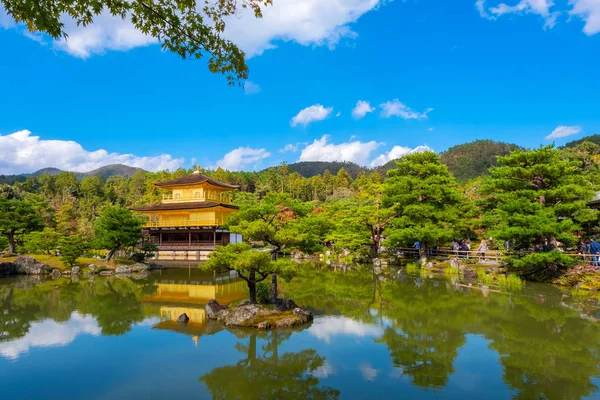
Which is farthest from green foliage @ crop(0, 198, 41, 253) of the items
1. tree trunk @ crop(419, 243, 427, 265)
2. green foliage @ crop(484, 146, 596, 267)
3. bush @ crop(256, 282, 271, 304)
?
green foliage @ crop(484, 146, 596, 267)

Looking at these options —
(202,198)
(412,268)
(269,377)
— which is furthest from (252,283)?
(202,198)

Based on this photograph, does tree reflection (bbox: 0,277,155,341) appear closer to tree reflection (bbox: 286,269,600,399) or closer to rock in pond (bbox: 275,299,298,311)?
rock in pond (bbox: 275,299,298,311)

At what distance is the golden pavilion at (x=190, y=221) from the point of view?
29656 millimetres

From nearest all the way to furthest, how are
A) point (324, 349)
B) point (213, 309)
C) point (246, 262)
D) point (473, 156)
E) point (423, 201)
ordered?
point (324, 349) < point (246, 262) < point (213, 309) < point (423, 201) < point (473, 156)

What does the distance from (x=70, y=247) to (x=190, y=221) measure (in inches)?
406

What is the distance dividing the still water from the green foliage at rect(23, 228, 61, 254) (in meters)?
10.9

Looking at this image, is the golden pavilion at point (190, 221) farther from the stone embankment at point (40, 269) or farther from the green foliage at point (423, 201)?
the green foliage at point (423, 201)

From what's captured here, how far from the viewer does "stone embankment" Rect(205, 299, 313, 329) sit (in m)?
9.56

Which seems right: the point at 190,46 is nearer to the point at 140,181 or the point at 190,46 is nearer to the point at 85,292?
the point at 85,292

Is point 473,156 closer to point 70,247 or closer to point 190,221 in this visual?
point 190,221

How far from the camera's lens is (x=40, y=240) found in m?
24.0

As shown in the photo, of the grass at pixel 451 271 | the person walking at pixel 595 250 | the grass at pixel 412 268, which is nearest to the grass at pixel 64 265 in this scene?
the grass at pixel 412 268

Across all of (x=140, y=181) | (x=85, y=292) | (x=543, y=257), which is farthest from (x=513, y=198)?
(x=140, y=181)

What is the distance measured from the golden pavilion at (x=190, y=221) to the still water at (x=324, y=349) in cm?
1519
